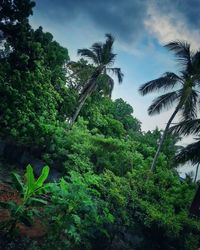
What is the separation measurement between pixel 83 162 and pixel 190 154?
6.21m

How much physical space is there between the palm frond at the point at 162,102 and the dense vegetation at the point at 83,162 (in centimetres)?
6

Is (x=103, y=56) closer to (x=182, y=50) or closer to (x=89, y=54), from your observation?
(x=89, y=54)

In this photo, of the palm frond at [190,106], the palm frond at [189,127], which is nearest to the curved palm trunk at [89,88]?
the palm frond at [190,106]

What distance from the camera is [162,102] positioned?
58.2ft

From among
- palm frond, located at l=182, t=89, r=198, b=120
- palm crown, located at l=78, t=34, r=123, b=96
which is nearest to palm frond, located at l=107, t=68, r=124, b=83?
palm crown, located at l=78, t=34, r=123, b=96

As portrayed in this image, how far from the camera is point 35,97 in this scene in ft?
56.6

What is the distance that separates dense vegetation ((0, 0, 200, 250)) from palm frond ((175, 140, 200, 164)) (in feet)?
0.16

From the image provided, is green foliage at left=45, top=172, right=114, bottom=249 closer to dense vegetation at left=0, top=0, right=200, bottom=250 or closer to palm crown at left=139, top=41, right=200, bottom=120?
dense vegetation at left=0, top=0, right=200, bottom=250

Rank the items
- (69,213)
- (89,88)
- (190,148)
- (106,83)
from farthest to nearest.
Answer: (106,83) < (89,88) < (190,148) < (69,213)

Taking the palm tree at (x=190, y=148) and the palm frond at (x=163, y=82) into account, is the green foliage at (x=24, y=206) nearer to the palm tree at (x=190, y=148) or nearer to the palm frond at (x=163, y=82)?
the palm tree at (x=190, y=148)

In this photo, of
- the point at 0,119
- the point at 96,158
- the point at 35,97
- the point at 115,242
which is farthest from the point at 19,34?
the point at 115,242

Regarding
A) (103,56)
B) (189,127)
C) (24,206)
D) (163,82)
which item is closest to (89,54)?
(103,56)

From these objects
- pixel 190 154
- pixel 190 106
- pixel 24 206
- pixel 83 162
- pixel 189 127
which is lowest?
pixel 24 206

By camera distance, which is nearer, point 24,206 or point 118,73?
point 24,206
